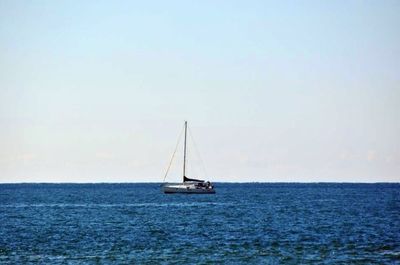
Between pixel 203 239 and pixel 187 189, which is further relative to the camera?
pixel 187 189

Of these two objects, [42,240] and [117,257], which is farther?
[42,240]

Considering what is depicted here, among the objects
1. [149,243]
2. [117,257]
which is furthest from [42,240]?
[117,257]

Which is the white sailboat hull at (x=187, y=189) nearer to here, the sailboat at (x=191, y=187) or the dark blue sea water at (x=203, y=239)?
the sailboat at (x=191, y=187)

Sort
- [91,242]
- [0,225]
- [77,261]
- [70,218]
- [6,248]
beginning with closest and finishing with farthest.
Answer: [77,261], [6,248], [91,242], [0,225], [70,218]

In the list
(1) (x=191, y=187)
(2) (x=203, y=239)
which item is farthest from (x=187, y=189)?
(2) (x=203, y=239)

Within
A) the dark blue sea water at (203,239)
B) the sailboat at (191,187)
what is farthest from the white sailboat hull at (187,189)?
the dark blue sea water at (203,239)

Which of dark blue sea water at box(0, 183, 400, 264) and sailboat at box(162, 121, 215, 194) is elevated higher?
sailboat at box(162, 121, 215, 194)

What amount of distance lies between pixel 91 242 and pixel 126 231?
11.3 m

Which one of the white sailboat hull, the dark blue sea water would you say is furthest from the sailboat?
the dark blue sea water

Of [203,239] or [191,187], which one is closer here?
[203,239]

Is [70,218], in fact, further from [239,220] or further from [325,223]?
[325,223]

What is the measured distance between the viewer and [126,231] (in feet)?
249

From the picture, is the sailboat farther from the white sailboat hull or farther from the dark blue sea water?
the dark blue sea water

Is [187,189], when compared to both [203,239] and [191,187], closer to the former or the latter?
[191,187]
